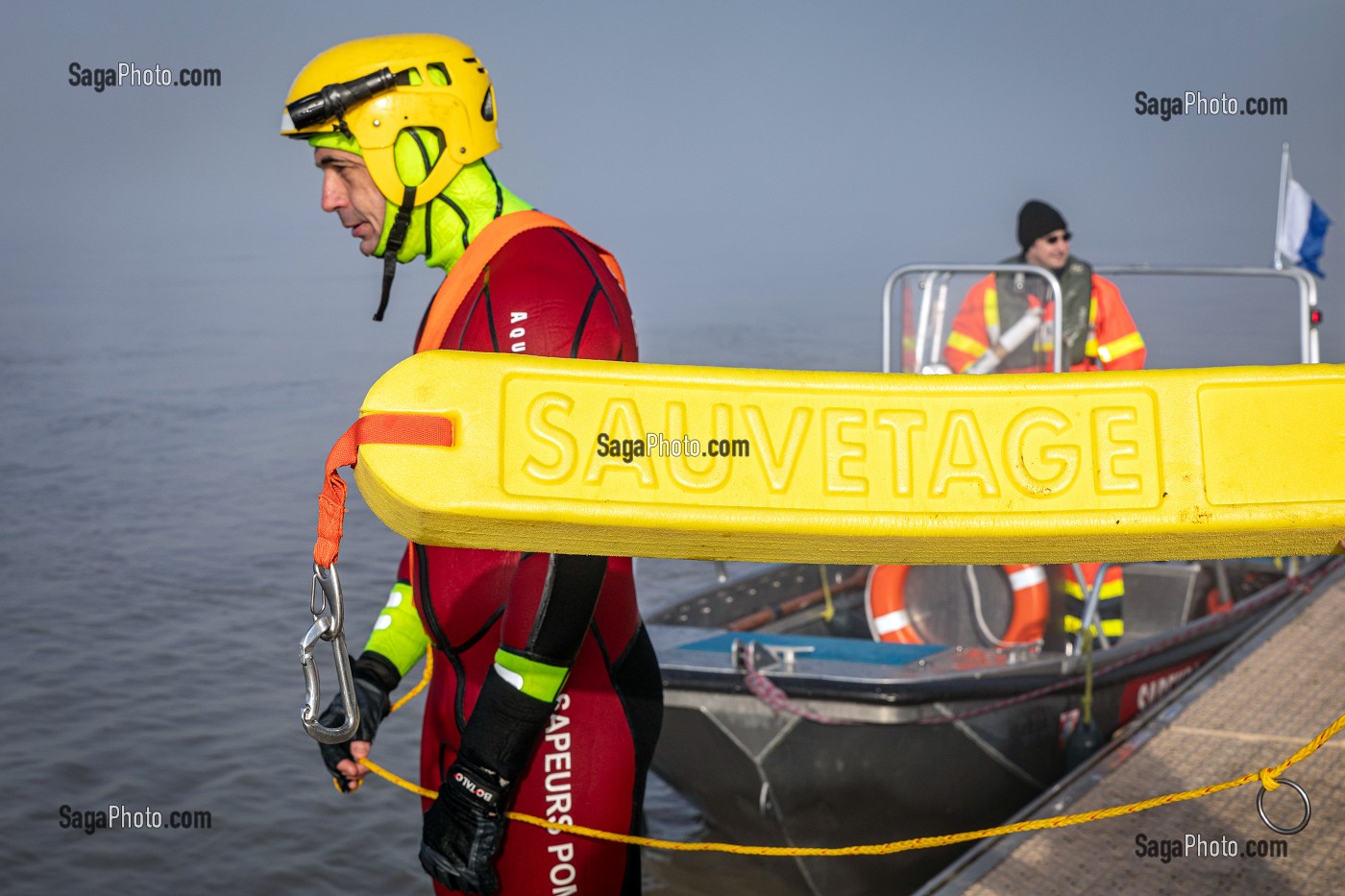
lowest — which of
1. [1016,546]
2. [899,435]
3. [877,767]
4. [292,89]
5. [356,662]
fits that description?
[877,767]

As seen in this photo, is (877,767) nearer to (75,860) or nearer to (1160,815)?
(1160,815)

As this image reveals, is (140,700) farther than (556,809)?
Yes

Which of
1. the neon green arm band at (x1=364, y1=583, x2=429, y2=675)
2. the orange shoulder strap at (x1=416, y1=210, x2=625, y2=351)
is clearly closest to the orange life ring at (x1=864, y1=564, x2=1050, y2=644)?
the neon green arm band at (x1=364, y1=583, x2=429, y2=675)

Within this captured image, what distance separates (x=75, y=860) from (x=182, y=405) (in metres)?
9.11

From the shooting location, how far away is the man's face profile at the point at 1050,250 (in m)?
6.05

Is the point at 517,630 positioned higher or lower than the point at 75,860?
higher

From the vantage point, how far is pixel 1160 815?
144 inches

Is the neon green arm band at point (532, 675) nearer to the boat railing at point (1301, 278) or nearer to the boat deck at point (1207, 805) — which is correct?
the boat deck at point (1207, 805)

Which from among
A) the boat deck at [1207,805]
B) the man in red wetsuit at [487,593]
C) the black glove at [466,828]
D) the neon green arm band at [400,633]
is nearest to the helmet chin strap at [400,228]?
the man in red wetsuit at [487,593]

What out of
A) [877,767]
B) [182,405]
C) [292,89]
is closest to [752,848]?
[292,89]

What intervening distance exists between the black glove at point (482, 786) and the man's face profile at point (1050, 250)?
4517 mm

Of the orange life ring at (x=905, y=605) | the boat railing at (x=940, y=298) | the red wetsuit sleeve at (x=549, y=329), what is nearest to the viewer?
the red wetsuit sleeve at (x=549, y=329)

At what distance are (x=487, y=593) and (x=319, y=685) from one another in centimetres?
58

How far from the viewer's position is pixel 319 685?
5.37ft
